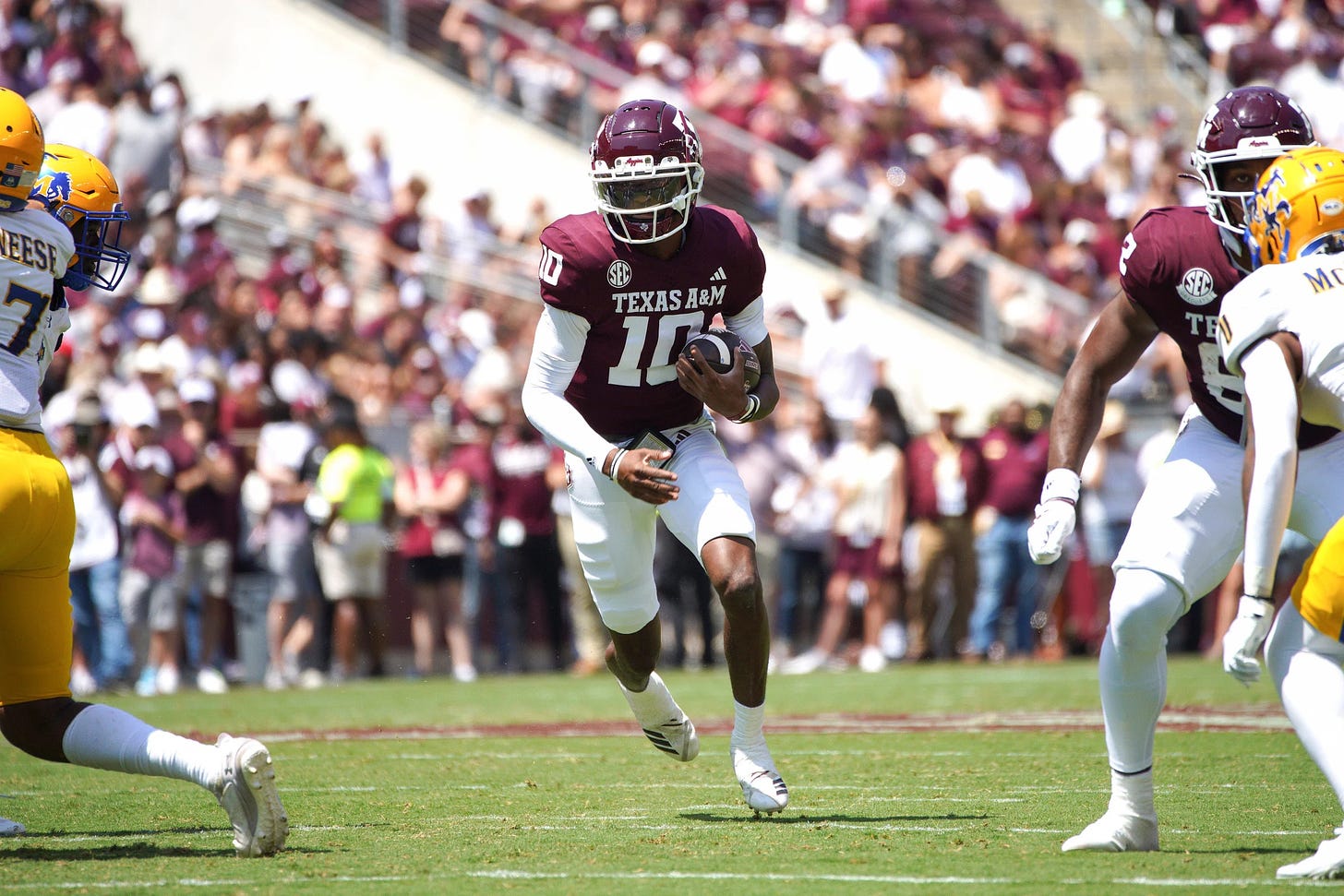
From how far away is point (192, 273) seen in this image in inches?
528

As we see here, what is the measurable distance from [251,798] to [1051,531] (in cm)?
219

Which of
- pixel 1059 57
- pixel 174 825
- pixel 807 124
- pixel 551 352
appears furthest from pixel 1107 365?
pixel 1059 57

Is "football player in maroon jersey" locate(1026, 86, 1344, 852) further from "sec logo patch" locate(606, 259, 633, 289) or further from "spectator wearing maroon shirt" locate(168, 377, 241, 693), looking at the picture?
"spectator wearing maroon shirt" locate(168, 377, 241, 693)

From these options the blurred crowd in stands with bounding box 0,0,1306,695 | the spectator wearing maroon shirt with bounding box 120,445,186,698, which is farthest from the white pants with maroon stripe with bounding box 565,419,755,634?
the spectator wearing maroon shirt with bounding box 120,445,186,698

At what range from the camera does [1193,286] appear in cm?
477

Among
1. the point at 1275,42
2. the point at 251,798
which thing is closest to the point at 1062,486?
the point at 251,798

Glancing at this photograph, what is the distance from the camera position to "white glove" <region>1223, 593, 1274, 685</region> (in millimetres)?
3979

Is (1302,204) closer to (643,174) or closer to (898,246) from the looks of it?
(643,174)

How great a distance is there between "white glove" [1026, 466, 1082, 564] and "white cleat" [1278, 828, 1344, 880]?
982 millimetres

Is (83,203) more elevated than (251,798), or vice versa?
(83,203)

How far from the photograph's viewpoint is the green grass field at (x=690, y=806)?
423 cm

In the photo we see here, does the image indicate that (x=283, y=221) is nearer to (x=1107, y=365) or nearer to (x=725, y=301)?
(x=725, y=301)

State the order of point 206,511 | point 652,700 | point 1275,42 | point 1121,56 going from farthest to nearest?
point 1121,56 → point 1275,42 → point 206,511 → point 652,700

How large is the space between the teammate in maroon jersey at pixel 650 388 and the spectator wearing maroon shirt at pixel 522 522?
21.8 ft
